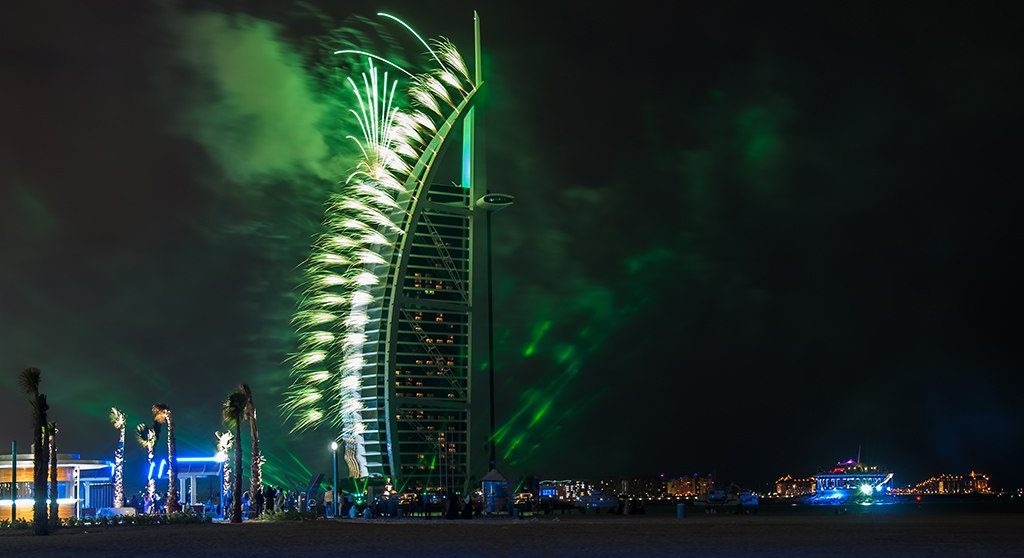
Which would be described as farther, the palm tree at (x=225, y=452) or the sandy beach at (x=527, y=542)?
the palm tree at (x=225, y=452)

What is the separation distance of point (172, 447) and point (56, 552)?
77.3 feet

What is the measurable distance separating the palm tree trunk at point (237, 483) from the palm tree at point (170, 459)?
2.19 meters

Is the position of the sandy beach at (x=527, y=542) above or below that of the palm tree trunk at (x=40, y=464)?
below

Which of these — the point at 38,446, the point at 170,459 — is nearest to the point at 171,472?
the point at 170,459

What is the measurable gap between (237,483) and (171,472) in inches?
162

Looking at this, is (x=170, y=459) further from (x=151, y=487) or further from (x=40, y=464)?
(x=40, y=464)

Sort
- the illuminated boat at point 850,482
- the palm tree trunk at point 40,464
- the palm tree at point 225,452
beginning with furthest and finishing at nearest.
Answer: the illuminated boat at point 850,482 < the palm tree at point 225,452 < the palm tree trunk at point 40,464

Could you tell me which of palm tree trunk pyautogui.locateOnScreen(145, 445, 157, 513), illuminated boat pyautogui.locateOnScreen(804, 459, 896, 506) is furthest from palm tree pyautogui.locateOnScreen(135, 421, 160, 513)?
illuminated boat pyautogui.locateOnScreen(804, 459, 896, 506)

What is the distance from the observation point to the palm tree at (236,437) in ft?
137

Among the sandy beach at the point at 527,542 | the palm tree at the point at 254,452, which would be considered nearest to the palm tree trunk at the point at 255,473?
the palm tree at the point at 254,452

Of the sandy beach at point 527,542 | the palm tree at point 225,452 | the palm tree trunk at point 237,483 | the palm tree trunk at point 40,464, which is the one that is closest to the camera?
the sandy beach at point 527,542

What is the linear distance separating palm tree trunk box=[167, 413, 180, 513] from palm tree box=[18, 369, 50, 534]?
8100 mm

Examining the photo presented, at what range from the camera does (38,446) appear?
115 feet

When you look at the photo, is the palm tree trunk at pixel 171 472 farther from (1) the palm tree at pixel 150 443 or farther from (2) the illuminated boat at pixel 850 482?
(2) the illuminated boat at pixel 850 482
